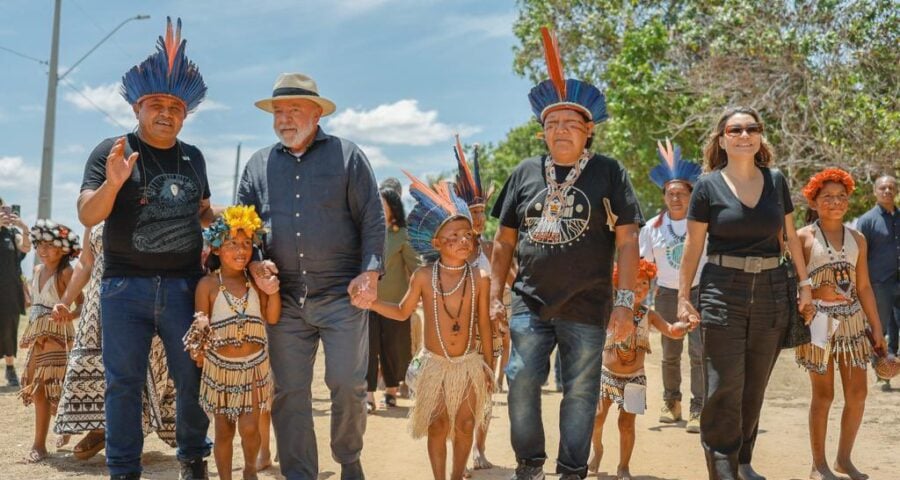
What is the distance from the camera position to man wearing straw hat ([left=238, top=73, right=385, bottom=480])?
211 inches

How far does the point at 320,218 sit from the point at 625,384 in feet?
8.78

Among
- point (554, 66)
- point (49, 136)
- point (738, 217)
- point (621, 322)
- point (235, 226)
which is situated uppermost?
point (49, 136)

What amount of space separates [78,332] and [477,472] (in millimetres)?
2989

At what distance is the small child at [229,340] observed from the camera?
561 cm

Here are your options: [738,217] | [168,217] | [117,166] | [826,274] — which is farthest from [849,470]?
[117,166]

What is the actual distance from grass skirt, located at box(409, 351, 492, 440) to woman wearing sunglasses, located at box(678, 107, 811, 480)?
4.37 ft

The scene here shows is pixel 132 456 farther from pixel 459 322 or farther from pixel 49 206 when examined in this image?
pixel 49 206

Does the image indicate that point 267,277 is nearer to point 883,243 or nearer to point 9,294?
point 9,294

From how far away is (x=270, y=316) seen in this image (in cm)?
549

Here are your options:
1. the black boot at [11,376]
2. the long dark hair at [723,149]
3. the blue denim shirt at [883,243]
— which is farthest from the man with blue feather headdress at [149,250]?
the blue denim shirt at [883,243]

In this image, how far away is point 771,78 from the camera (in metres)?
16.1

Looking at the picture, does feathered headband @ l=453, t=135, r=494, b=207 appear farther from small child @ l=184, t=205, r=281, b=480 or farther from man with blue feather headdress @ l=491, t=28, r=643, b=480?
small child @ l=184, t=205, r=281, b=480

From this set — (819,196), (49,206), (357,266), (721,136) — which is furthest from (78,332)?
(49,206)

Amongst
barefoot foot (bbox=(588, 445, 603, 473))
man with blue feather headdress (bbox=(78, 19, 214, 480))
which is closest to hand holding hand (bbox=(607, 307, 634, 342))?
barefoot foot (bbox=(588, 445, 603, 473))
